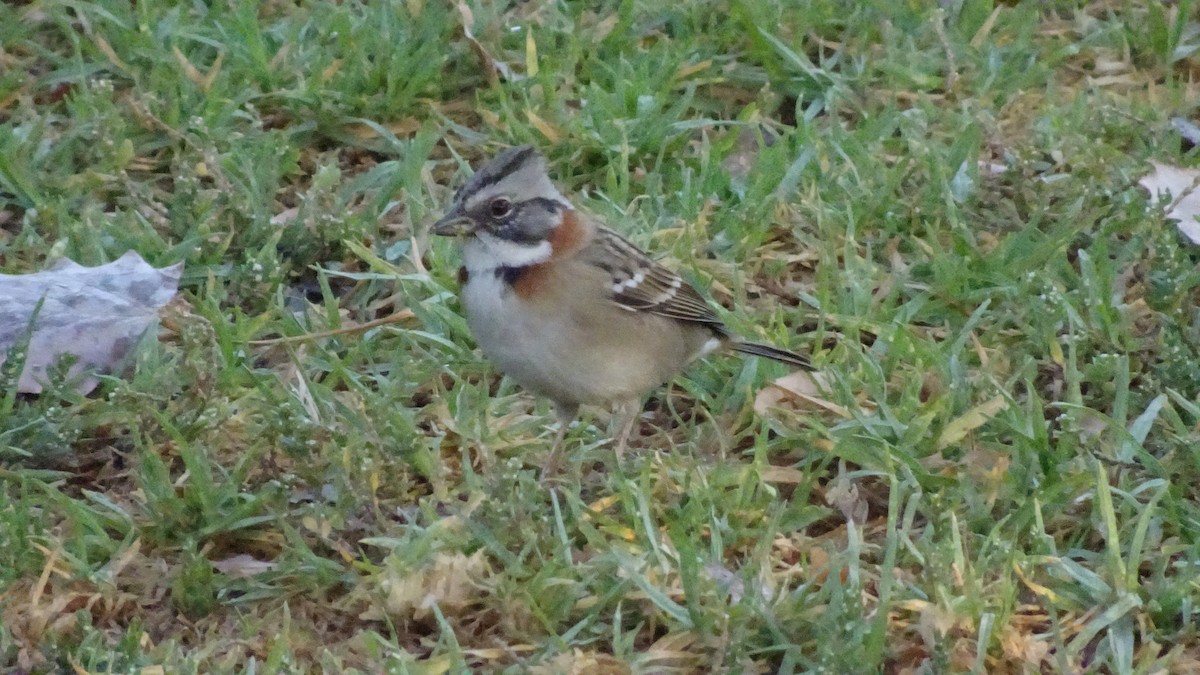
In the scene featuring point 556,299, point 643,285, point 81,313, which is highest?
point 556,299

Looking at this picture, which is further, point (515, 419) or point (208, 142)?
point (208, 142)

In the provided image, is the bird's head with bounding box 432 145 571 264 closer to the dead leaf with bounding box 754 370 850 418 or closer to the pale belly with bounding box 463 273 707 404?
the pale belly with bounding box 463 273 707 404

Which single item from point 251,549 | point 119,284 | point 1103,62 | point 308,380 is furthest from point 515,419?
point 1103,62

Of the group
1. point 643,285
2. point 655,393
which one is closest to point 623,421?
point 655,393

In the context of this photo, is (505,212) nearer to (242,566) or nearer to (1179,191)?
Answer: (242,566)

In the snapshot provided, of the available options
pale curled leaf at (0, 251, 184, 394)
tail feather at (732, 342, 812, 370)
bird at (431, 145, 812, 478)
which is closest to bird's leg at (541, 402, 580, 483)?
bird at (431, 145, 812, 478)

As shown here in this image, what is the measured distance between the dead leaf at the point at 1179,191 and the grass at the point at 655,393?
0.27 ft

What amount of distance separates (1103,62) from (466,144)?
2.84 metres

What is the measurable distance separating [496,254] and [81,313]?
1.50 metres

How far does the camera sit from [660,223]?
5.93m

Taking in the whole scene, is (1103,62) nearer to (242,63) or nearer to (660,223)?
(660,223)

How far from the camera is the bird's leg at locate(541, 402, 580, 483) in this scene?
16.1ft

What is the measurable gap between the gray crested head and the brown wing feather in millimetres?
222

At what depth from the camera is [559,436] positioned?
195 inches
